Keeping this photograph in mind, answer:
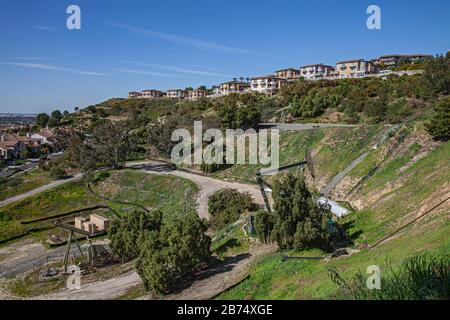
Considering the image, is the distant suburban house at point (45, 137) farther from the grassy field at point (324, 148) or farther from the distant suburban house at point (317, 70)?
the distant suburban house at point (317, 70)

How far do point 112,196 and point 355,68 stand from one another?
266 feet

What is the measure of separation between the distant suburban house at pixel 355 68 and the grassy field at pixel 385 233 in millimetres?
76578

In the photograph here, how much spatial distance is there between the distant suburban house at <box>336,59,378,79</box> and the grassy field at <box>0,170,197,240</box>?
70.0m

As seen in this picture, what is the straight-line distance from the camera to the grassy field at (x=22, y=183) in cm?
4908

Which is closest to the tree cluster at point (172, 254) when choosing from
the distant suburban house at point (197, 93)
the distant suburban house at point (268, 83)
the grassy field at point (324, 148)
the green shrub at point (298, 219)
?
the green shrub at point (298, 219)

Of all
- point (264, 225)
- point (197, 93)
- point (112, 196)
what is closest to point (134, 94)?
point (197, 93)

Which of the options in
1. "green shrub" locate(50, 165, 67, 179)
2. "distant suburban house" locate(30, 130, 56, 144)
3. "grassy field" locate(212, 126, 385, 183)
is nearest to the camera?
"grassy field" locate(212, 126, 385, 183)

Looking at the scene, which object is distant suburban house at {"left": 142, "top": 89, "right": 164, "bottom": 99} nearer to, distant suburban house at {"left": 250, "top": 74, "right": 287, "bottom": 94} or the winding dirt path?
distant suburban house at {"left": 250, "top": 74, "right": 287, "bottom": 94}

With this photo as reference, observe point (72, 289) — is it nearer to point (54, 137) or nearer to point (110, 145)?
point (110, 145)

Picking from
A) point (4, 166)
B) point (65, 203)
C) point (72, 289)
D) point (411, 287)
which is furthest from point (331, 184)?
point (4, 166)

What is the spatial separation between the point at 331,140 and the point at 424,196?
19.4 meters

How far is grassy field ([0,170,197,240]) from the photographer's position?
40.8 metres

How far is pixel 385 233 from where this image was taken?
20.5m

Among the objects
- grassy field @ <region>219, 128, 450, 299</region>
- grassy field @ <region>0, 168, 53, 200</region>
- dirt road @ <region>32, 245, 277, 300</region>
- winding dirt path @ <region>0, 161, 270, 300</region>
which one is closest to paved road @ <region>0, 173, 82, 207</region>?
grassy field @ <region>0, 168, 53, 200</region>
